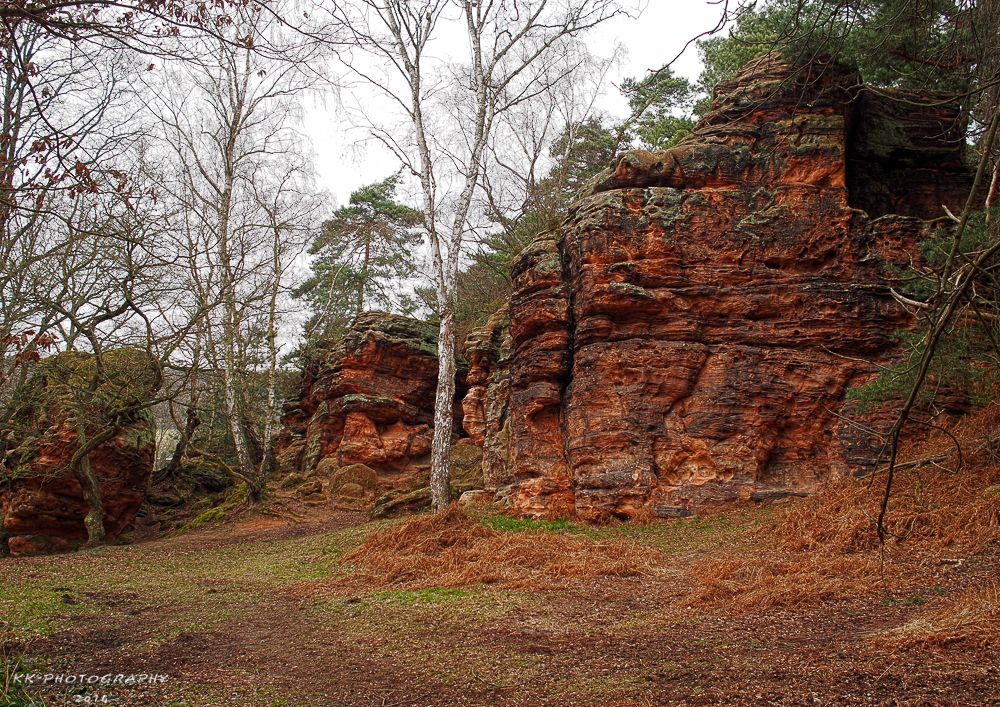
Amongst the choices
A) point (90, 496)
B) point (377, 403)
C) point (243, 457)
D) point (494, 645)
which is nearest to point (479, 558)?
point (494, 645)

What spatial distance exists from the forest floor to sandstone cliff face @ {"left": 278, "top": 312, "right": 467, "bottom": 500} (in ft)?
36.2

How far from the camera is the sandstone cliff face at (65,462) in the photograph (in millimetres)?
12477

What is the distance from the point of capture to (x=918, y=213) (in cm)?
1419

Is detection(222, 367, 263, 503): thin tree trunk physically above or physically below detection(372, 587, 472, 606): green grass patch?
above

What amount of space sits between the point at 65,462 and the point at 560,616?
41.4 ft

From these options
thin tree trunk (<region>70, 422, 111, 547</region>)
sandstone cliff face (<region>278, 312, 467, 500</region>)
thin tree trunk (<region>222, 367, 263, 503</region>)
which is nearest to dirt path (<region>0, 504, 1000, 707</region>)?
thin tree trunk (<region>70, 422, 111, 547</region>)

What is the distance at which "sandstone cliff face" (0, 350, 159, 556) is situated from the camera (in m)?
12.5

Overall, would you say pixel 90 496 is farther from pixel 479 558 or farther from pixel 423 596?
pixel 423 596

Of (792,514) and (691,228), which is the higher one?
(691,228)

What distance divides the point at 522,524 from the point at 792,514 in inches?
196

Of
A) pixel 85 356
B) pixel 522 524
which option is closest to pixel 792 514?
pixel 522 524

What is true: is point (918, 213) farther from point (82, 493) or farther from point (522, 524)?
point (82, 493)

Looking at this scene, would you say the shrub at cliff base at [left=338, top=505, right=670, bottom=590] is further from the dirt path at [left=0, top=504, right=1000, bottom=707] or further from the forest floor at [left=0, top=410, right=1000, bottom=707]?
the dirt path at [left=0, top=504, right=1000, bottom=707]

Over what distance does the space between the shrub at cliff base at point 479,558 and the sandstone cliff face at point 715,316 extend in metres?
2.61
